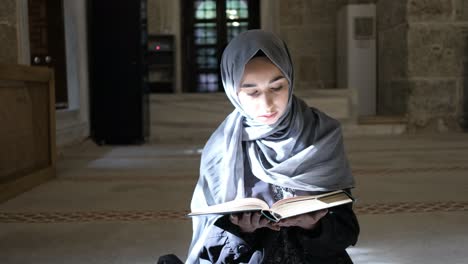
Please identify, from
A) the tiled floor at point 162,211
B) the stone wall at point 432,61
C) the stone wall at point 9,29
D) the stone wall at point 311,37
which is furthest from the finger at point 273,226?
the stone wall at point 311,37

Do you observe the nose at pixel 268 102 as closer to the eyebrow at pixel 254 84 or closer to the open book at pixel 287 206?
the eyebrow at pixel 254 84

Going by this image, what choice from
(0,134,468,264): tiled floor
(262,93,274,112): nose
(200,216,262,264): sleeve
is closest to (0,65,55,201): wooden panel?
(0,134,468,264): tiled floor

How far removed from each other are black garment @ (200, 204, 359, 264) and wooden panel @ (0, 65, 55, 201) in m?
2.35

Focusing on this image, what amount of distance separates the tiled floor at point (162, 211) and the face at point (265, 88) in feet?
3.76

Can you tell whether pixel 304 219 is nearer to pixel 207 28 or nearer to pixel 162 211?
pixel 162 211

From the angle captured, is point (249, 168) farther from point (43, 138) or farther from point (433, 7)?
point (433, 7)

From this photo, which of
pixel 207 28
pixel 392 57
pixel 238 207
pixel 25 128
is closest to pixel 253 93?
pixel 238 207

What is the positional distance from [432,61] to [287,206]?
6.74 metres

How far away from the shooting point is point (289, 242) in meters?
1.34

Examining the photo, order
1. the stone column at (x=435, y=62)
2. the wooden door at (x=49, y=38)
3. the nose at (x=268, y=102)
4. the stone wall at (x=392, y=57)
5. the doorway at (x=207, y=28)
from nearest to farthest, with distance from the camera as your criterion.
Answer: the nose at (x=268, y=102)
the wooden door at (x=49, y=38)
the stone column at (x=435, y=62)
the stone wall at (x=392, y=57)
the doorway at (x=207, y=28)

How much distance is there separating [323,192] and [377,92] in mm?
7590

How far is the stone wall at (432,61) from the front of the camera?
23.8 feet

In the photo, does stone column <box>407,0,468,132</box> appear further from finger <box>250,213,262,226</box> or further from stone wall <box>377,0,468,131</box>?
finger <box>250,213,262,226</box>

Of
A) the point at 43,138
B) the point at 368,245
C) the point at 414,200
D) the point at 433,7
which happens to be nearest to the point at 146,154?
the point at 43,138
